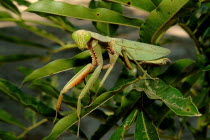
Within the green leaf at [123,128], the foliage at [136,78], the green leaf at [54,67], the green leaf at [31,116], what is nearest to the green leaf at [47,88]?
the foliage at [136,78]

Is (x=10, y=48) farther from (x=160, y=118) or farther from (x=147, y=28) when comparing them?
(x=147, y=28)

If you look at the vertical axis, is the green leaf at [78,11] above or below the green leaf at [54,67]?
above

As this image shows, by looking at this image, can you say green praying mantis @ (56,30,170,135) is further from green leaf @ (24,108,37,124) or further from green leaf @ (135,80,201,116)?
green leaf @ (24,108,37,124)

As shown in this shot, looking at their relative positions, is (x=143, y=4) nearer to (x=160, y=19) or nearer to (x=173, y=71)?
(x=160, y=19)

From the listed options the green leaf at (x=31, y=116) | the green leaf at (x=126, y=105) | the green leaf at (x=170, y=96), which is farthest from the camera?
the green leaf at (x=31, y=116)

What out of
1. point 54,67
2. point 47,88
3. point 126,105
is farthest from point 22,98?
point 126,105

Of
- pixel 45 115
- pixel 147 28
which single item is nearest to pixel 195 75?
pixel 147 28

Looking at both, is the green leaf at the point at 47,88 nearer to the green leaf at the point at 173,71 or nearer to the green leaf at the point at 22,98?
the green leaf at the point at 22,98
